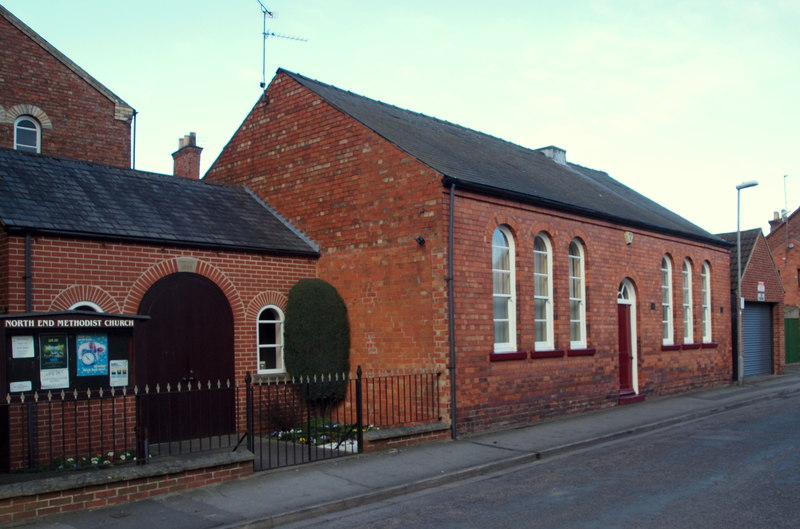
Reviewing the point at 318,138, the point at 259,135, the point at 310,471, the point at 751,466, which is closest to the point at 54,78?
the point at 259,135

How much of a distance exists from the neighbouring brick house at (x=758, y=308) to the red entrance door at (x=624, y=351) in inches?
279

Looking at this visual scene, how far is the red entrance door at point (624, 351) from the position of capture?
17469 mm

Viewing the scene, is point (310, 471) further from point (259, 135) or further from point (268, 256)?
point (259, 135)

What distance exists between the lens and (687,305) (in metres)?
20.4

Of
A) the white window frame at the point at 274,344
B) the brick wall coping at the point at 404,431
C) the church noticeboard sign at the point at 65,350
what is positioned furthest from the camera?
the white window frame at the point at 274,344

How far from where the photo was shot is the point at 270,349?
552 inches

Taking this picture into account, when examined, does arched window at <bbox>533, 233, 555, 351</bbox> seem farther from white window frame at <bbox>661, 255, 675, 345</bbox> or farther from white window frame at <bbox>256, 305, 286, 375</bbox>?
white window frame at <bbox>661, 255, 675, 345</bbox>

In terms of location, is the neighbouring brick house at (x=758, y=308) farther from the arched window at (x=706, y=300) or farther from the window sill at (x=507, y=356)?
the window sill at (x=507, y=356)

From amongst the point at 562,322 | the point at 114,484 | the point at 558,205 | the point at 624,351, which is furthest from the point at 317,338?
the point at 624,351

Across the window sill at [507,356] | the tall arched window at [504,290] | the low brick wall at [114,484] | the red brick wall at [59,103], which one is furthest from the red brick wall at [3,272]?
the red brick wall at [59,103]

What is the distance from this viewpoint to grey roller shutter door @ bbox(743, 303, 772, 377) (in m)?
24.0

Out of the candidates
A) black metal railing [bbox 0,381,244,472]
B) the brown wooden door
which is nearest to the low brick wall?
black metal railing [bbox 0,381,244,472]

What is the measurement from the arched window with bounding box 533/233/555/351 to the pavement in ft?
5.57

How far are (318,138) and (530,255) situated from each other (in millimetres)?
5022
